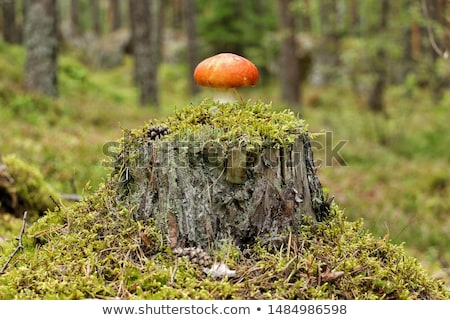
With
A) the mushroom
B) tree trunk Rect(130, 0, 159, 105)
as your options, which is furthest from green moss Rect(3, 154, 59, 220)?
tree trunk Rect(130, 0, 159, 105)

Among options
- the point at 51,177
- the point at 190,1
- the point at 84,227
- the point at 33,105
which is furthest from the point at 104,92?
the point at 84,227

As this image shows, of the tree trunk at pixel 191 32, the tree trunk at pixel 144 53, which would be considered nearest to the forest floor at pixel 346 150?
the tree trunk at pixel 144 53

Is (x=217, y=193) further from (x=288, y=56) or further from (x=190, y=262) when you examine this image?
(x=288, y=56)

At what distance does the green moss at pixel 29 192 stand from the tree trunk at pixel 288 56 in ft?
42.6

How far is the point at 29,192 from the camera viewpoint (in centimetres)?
486

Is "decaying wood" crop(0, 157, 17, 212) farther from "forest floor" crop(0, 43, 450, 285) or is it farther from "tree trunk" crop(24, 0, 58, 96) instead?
"tree trunk" crop(24, 0, 58, 96)

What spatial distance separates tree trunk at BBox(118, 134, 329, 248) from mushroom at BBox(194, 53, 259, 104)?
0.51 metres

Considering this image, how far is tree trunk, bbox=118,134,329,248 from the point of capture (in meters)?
2.98

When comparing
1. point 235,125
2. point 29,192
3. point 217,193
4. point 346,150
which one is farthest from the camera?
point 346,150

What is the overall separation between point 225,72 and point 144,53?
12.9 meters

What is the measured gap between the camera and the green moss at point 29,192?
4.81m

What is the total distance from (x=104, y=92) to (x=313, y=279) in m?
15.5

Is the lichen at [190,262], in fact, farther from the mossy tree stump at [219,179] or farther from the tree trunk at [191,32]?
the tree trunk at [191,32]
